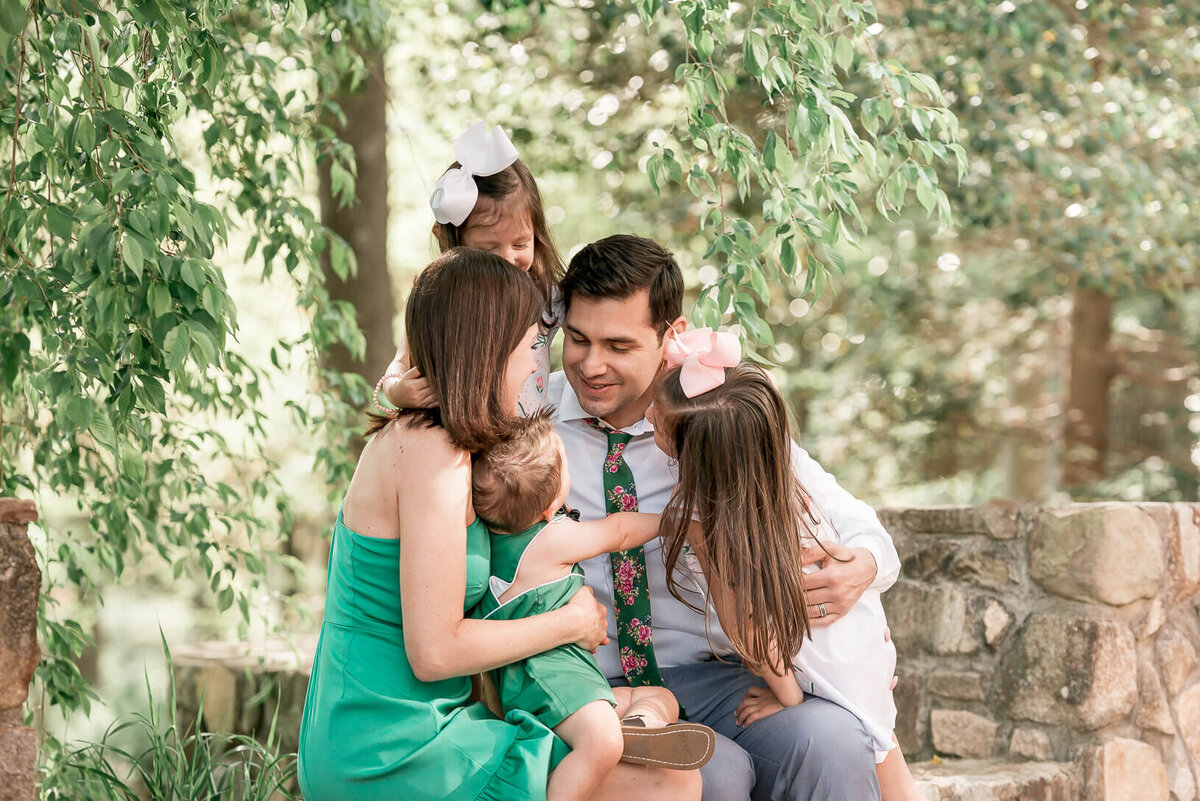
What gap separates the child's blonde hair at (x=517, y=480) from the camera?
2025 mm

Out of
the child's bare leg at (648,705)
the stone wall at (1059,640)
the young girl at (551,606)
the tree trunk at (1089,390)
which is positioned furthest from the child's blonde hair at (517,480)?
the tree trunk at (1089,390)

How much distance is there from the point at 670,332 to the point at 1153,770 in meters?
2.09

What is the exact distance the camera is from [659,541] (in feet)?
8.57

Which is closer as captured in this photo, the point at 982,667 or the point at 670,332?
the point at 670,332

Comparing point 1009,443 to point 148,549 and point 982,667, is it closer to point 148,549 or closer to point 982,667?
point 982,667

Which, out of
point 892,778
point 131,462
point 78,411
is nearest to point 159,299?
point 78,411

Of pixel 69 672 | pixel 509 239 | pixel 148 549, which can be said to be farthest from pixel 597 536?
pixel 148 549

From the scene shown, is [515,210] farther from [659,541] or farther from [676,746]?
[676,746]

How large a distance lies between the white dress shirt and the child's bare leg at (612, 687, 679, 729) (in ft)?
0.82

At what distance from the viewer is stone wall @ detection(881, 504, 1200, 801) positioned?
10.9 feet

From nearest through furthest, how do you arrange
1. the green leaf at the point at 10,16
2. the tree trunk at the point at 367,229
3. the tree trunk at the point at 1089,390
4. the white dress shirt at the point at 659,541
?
the green leaf at the point at 10,16 < the white dress shirt at the point at 659,541 < the tree trunk at the point at 367,229 < the tree trunk at the point at 1089,390

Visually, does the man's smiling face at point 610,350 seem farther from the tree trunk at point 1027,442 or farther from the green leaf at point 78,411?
the tree trunk at point 1027,442

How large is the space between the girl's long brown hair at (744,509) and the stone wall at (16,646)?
1234 millimetres

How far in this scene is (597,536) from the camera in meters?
2.19
